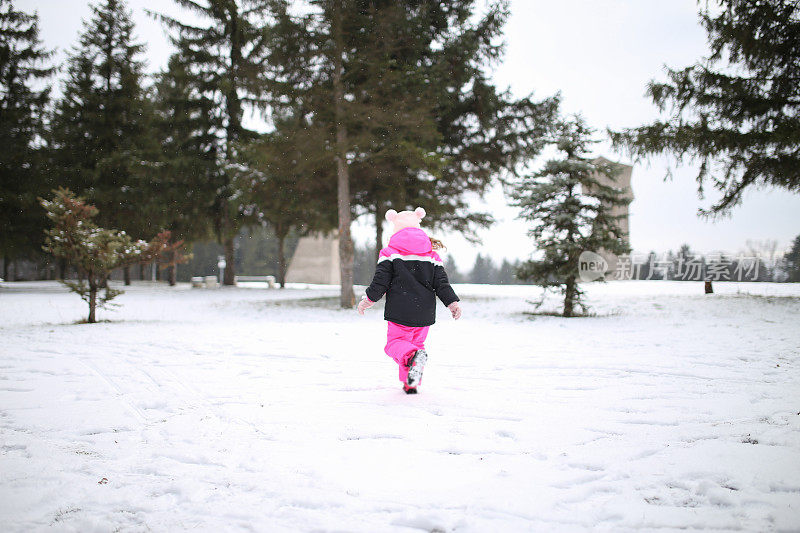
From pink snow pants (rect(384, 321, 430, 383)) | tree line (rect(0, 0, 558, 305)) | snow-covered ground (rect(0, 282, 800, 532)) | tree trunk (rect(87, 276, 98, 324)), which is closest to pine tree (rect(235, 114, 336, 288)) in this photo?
tree line (rect(0, 0, 558, 305))

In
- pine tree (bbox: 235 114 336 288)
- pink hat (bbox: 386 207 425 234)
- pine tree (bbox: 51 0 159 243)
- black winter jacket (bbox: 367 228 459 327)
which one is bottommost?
black winter jacket (bbox: 367 228 459 327)

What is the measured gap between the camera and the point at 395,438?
3123mm

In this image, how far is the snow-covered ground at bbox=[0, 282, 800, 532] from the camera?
85.7 inches

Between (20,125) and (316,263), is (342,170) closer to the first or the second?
(20,125)

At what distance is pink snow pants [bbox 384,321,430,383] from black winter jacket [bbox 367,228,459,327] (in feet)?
0.38

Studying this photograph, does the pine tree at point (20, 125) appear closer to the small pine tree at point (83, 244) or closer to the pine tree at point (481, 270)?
the small pine tree at point (83, 244)

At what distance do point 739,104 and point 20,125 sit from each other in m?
27.4

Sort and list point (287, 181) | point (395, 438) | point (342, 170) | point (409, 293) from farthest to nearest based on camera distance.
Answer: point (287, 181), point (342, 170), point (409, 293), point (395, 438)

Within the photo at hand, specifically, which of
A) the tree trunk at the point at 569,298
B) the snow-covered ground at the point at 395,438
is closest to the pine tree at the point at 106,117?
the snow-covered ground at the point at 395,438

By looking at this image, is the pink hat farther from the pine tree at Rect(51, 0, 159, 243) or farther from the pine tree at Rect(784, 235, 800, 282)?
the pine tree at Rect(51, 0, 159, 243)

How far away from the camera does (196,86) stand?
69.8 feet

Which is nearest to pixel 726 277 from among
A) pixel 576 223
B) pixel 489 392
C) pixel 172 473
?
pixel 576 223

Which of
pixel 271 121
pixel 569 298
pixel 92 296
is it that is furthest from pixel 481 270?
pixel 92 296

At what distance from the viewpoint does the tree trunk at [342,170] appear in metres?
12.2
